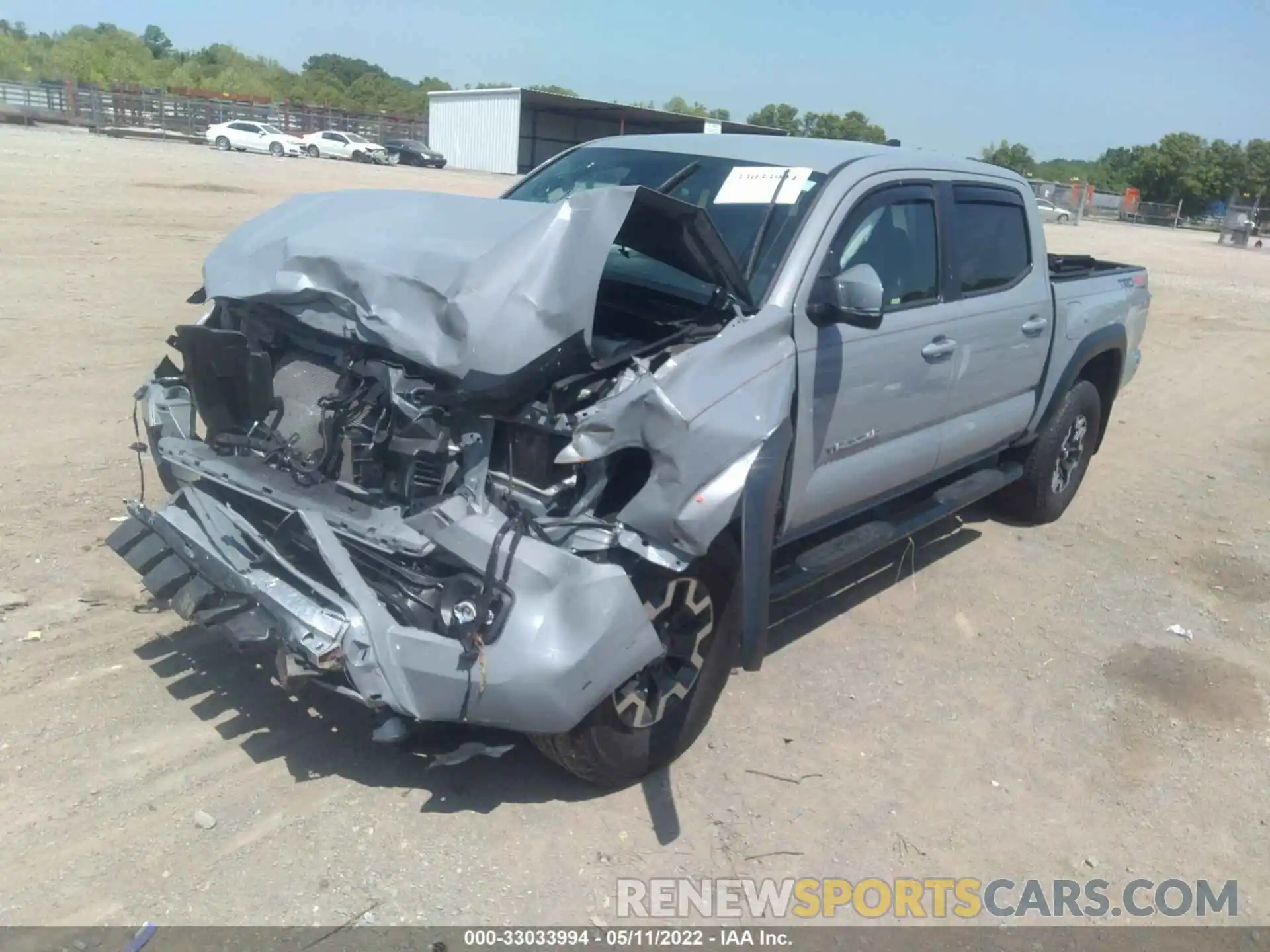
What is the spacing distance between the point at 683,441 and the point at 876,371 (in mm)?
1446

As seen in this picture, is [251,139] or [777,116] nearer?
[251,139]

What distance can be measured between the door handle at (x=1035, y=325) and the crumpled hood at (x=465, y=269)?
2.41 meters

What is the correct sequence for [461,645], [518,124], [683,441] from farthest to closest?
1. [518,124]
2. [683,441]
3. [461,645]

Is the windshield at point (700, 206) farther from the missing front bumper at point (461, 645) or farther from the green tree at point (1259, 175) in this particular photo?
the green tree at point (1259, 175)

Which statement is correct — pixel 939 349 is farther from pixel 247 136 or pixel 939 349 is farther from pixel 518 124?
pixel 518 124

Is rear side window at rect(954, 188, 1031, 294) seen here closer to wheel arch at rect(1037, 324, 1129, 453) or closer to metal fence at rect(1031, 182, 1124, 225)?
wheel arch at rect(1037, 324, 1129, 453)

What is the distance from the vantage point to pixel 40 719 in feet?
12.1

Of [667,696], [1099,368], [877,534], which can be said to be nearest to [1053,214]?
[1099,368]

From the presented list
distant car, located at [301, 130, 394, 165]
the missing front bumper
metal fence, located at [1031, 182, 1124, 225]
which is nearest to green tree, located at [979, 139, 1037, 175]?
metal fence, located at [1031, 182, 1124, 225]

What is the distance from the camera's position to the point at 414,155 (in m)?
47.4

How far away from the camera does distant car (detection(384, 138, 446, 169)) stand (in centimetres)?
4719

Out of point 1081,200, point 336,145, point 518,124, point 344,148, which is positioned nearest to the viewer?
point 344,148
